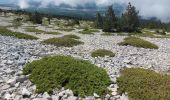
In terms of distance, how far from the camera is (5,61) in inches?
751

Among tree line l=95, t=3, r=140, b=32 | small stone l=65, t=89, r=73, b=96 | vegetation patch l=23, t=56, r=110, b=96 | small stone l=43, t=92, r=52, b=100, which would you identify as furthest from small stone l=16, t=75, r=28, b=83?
tree line l=95, t=3, r=140, b=32

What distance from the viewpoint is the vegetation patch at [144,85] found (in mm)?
13539

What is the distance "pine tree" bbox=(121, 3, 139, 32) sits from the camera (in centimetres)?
9631

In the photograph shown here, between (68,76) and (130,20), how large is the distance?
8779 cm

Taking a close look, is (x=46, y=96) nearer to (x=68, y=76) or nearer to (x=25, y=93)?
(x=25, y=93)

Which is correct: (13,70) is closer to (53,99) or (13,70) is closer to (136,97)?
(53,99)

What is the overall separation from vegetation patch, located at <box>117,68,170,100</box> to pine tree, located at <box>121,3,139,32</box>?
80.4 m

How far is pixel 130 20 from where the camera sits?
101m

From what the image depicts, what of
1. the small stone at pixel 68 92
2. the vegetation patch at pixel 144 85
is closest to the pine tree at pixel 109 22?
the vegetation patch at pixel 144 85

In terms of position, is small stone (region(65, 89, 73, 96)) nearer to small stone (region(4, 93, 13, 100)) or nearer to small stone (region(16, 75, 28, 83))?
small stone (region(4, 93, 13, 100))

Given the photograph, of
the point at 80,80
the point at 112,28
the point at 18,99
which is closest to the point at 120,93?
the point at 80,80

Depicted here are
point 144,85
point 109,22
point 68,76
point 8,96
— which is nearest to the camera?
point 8,96

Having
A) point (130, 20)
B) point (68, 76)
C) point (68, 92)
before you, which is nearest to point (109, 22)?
point (130, 20)

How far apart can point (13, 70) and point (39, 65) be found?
160 centimetres
